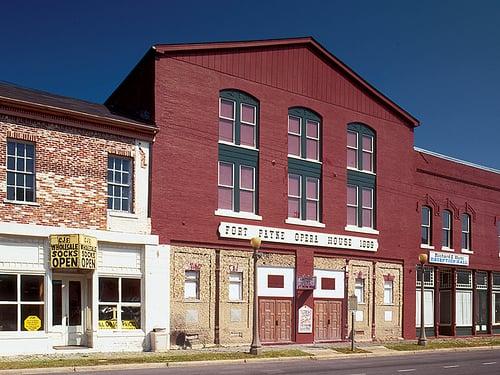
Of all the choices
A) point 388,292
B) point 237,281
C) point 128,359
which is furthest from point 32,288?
point 388,292

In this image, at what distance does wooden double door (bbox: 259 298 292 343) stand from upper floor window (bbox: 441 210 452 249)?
13.6 meters

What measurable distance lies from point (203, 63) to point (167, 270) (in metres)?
8.77

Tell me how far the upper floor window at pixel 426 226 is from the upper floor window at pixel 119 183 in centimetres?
1946

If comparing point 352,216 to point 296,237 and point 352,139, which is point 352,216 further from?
point 296,237

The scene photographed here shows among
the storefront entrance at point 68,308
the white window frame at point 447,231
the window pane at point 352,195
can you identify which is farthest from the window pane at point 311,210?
the storefront entrance at point 68,308

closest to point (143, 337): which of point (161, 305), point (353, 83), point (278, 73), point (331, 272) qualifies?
point (161, 305)

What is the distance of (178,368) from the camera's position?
74.9 ft

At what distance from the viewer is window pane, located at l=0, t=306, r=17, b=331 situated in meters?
24.4

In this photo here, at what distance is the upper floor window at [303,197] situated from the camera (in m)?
33.8

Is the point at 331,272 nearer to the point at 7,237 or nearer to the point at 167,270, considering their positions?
the point at 167,270

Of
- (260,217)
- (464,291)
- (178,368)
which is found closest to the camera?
(178,368)

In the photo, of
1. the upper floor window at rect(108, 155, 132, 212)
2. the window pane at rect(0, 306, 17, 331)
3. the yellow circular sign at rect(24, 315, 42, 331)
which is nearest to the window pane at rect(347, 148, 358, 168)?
the upper floor window at rect(108, 155, 132, 212)

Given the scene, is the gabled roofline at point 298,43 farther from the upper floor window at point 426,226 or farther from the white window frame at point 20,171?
the white window frame at point 20,171

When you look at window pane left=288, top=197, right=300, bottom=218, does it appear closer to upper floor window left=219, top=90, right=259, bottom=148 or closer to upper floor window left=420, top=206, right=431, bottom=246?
upper floor window left=219, top=90, right=259, bottom=148
